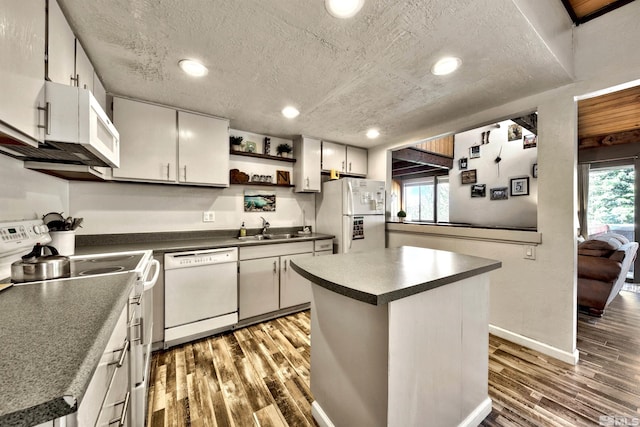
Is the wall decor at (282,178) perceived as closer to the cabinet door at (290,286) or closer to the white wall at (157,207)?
the white wall at (157,207)

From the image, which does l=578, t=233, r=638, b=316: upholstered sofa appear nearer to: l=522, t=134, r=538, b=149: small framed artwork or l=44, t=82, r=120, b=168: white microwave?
l=522, t=134, r=538, b=149: small framed artwork

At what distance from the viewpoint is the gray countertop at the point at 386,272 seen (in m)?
0.98

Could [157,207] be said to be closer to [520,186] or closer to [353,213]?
[353,213]

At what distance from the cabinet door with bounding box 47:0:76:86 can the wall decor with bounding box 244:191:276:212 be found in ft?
6.39

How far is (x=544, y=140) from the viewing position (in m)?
2.06

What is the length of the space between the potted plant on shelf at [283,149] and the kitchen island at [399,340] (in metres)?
2.23

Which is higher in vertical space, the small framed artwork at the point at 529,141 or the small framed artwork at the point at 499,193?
the small framed artwork at the point at 529,141

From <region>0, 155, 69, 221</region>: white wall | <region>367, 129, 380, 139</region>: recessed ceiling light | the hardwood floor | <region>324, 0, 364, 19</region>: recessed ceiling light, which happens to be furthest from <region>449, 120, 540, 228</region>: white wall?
<region>0, 155, 69, 221</region>: white wall

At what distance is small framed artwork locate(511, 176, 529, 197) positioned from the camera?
14.0 ft

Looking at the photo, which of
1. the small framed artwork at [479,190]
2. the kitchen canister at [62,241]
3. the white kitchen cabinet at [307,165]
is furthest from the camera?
the small framed artwork at [479,190]

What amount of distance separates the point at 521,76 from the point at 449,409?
2.35m

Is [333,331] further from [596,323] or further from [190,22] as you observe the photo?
[596,323]

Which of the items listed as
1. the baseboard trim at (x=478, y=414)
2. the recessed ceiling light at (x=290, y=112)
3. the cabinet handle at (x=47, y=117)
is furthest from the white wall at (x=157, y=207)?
the baseboard trim at (x=478, y=414)

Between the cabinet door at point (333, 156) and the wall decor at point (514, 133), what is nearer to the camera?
the cabinet door at point (333, 156)
